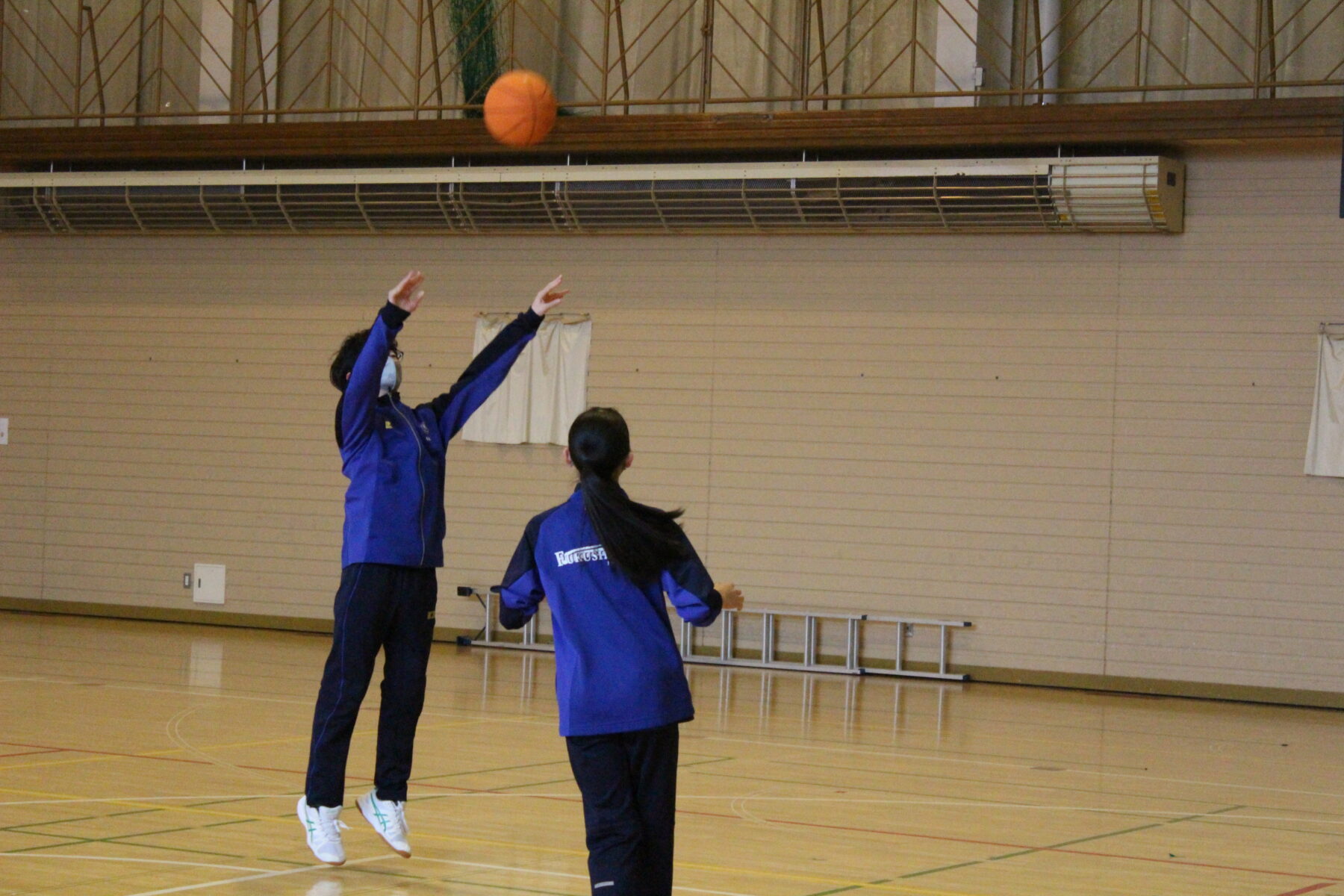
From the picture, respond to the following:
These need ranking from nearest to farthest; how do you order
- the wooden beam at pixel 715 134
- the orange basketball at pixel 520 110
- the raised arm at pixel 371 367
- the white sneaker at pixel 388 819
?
the raised arm at pixel 371 367 → the white sneaker at pixel 388 819 → the orange basketball at pixel 520 110 → the wooden beam at pixel 715 134

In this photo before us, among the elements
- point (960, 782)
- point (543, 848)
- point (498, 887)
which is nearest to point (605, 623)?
point (498, 887)

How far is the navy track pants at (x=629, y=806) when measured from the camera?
3646 millimetres

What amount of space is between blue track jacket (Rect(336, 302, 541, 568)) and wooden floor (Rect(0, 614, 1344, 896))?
Answer: 3.42 feet

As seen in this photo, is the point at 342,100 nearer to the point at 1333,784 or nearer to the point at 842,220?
the point at 842,220

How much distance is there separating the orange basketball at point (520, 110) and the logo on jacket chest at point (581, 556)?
5892 mm

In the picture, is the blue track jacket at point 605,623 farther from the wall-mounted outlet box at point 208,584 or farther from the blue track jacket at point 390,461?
the wall-mounted outlet box at point 208,584

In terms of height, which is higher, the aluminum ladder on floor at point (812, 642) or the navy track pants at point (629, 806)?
the navy track pants at point (629, 806)

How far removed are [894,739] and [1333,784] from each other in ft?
7.44

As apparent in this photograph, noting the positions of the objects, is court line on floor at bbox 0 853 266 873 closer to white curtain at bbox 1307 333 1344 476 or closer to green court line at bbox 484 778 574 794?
green court line at bbox 484 778 574 794

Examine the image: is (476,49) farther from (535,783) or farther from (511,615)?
(511,615)

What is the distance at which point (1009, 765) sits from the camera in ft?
26.6

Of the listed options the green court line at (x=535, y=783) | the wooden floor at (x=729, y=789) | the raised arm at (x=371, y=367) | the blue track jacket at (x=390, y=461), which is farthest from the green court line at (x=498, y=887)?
the green court line at (x=535, y=783)

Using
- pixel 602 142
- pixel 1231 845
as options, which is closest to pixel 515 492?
pixel 602 142

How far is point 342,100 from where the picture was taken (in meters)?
13.9
